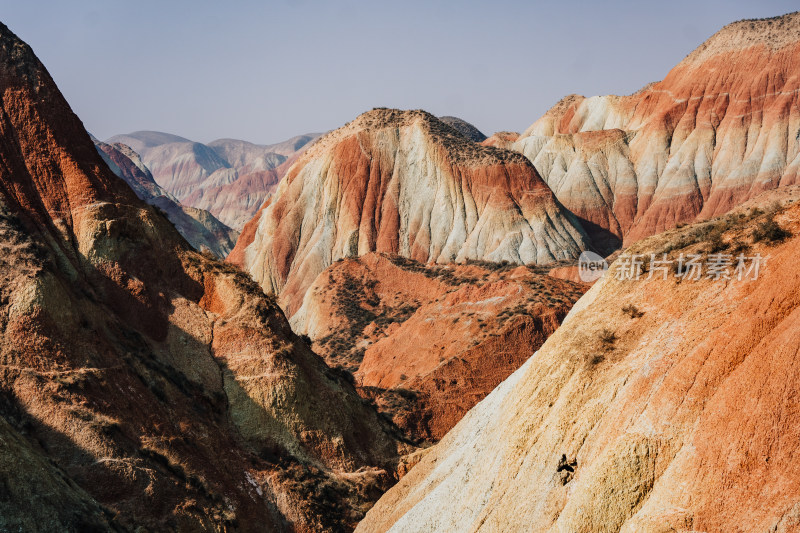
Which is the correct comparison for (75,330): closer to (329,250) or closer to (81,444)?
(81,444)

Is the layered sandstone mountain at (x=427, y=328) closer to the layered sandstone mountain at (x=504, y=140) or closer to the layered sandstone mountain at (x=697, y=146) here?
the layered sandstone mountain at (x=697, y=146)

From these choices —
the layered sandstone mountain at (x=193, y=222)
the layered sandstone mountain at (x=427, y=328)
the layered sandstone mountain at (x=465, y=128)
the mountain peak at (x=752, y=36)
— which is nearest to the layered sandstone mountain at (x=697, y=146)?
the mountain peak at (x=752, y=36)

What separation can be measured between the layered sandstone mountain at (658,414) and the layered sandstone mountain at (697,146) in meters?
80.6

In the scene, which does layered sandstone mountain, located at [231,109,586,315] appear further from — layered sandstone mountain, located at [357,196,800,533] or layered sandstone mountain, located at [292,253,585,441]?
layered sandstone mountain, located at [357,196,800,533]

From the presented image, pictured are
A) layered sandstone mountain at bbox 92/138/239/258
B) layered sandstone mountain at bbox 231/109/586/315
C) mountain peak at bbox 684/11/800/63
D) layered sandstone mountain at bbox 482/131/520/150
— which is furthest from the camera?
layered sandstone mountain at bbox 92/138/239/258

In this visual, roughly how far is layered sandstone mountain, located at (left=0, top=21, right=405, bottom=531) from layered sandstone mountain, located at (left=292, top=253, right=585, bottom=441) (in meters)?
7.97

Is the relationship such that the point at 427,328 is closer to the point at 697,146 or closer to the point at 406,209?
the point at 406,209

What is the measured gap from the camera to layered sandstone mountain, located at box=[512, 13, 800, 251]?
94.8 meters

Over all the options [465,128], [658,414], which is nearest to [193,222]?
[465,128]

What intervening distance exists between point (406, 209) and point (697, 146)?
4371 cm

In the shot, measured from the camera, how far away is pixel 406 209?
88375 mm

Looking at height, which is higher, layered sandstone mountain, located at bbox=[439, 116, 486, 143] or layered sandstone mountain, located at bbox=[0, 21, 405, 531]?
layered sandstone mountain, located at bbox=[439, 116, 486, 143]

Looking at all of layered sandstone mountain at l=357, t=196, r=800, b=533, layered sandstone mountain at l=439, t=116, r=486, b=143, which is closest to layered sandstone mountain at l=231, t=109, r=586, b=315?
layered sandstone mountain at l=357, t=196, r=800, b=533

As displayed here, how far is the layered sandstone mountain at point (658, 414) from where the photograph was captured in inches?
465
